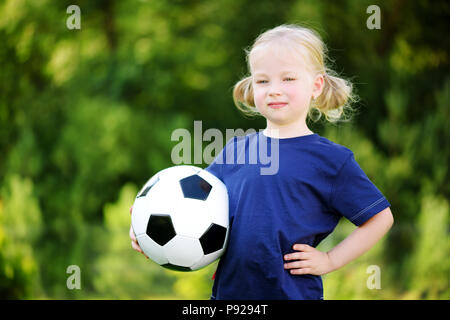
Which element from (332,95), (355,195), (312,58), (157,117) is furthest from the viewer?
(157,117)

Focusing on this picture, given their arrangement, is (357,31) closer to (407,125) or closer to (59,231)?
(407,125)

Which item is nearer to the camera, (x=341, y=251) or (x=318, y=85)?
(x=341, y=251)

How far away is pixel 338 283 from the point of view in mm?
3699

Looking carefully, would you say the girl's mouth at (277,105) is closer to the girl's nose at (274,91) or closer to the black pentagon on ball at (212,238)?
the girl's nose at (274,91)

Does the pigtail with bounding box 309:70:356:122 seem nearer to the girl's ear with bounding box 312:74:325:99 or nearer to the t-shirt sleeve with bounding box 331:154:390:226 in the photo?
the girl's ear with bounding box 312:74:325:99

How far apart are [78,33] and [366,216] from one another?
5223 millimetres

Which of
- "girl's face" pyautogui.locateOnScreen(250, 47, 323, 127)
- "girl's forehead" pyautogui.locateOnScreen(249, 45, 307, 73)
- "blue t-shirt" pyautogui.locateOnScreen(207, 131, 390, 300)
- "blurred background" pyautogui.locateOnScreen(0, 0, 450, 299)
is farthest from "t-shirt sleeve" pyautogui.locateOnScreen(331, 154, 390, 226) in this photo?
"blurred background" pyautogui.locateOnScreen(0, 0, 450, 299)

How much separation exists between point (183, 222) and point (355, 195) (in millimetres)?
627

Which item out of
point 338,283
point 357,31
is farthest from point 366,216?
point 357,31

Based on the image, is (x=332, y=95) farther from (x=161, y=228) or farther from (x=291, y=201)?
(x=161, y=228)

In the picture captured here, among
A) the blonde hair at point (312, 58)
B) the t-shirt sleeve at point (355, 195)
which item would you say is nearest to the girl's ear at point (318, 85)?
the blonde hair at point (312, 58)

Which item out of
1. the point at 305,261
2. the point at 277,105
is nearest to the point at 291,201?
the point at 305,261

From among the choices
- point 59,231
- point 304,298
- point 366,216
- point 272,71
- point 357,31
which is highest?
point 357,31

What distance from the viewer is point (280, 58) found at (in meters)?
1.64
